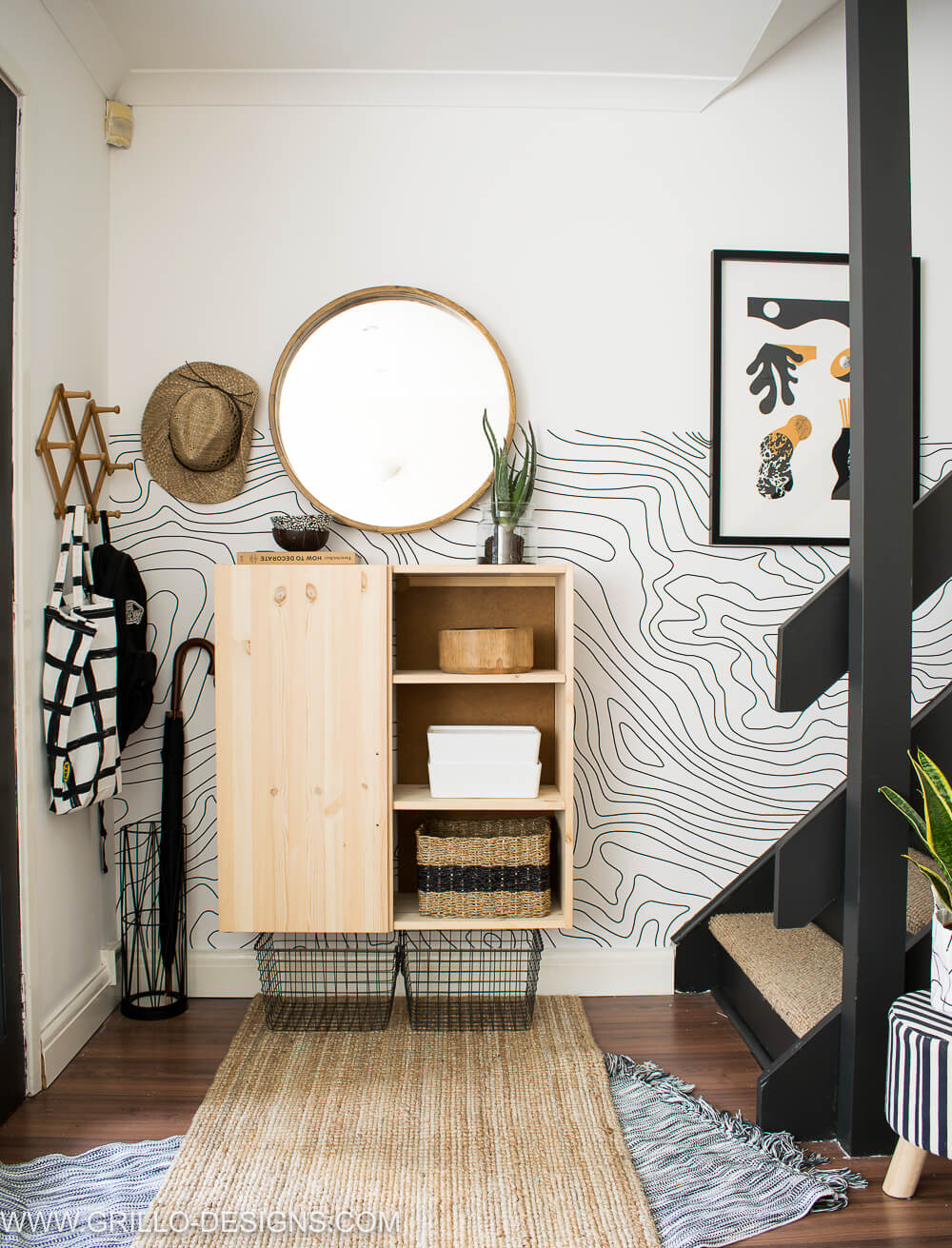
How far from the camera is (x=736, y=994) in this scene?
95.0 inches

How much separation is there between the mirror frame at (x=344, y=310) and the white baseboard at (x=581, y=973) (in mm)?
1300

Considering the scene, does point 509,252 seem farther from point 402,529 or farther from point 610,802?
point 610,802

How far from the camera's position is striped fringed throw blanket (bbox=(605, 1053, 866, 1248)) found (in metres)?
1.61

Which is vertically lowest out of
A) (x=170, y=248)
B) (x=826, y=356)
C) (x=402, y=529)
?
(x=402, y=529)

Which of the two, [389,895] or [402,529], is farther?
[402,529]

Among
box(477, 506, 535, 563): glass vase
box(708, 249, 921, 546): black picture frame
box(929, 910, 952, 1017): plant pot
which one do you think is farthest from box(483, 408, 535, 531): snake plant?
box(929, 910, 952, 1017): plant pot

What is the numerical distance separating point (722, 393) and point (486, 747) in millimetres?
1245

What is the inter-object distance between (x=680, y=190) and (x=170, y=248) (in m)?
1.48

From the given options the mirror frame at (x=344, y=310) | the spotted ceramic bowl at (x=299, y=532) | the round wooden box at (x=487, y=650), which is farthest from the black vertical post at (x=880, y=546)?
the spotted ceramic bowl at (x=299, y=532)

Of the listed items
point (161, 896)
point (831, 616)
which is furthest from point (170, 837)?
point (831, 616)

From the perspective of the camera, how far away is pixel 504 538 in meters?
2.37

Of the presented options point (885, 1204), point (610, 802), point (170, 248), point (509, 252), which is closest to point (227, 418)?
point (170, 248)

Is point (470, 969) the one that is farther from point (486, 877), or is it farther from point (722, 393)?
point (722, 393)

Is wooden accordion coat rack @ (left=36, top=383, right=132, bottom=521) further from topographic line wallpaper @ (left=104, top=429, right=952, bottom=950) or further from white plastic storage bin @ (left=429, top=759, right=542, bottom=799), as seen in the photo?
white plastic storage bin @ (left=429, top=759, right=542, bottom=799)
